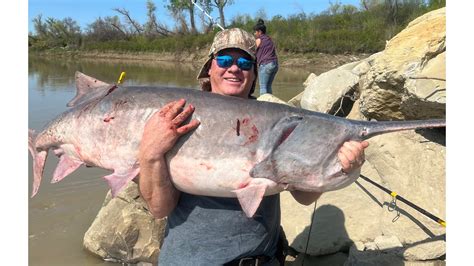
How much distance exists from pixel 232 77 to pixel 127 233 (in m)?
2.32

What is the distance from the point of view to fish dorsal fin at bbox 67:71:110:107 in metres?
2.67

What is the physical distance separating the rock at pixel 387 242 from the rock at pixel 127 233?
2.06 m

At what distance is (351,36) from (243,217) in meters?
27.4

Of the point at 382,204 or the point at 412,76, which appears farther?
the point at 412,76

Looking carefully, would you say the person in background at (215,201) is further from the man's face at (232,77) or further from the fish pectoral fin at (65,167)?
the fish pectoral fin at (65,167)

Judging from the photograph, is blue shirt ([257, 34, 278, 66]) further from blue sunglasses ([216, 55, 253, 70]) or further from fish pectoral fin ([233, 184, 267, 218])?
fish pectoral fin ([233, 184, 267, 218])

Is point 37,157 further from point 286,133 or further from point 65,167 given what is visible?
point 286,133

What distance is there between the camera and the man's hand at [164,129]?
2.28 metres

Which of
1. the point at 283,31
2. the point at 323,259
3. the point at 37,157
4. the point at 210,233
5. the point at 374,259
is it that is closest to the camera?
the point at 210,233

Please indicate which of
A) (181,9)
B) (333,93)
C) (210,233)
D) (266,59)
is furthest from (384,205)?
(181,9)

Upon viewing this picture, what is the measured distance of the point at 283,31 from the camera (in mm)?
34188

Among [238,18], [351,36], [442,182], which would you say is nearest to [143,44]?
[238,18]

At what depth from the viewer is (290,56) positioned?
3039cm

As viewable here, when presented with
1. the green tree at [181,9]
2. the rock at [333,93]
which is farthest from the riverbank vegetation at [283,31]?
the rock at [333,93]
